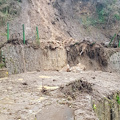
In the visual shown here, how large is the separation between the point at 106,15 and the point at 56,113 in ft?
62.8

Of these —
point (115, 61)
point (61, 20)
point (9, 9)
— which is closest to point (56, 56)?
point (115, 61)

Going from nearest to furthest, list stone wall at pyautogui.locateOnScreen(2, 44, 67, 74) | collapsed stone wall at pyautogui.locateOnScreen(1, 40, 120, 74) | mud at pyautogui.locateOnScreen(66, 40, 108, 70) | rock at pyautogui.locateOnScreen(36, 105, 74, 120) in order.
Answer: rock at pyautogui.locateOnScreen(36, 105, 74, 120), stone wall at pyautogui.locateOnScreen(2, 44, 67, 74), collapsed stone wall at pyautogui.locateOnScreen(1, 40, 120, 74), mud at pyautogui.locateOnScreen(66, 40, 108, 70)

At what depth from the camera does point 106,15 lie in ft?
64.3

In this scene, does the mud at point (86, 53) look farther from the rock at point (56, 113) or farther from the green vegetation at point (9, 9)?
the rock at point (56, 113)

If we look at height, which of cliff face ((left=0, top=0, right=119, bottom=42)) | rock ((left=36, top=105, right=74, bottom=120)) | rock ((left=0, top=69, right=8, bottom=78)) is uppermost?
cliff face ((left=0, top=0, right=119, bottom=42))

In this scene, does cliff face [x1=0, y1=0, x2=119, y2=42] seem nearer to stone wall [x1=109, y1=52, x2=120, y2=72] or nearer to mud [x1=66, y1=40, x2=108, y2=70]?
mud [x1=66, y1=40, x2=108, y2=70]

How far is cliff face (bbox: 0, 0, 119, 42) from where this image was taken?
1469 centimetres

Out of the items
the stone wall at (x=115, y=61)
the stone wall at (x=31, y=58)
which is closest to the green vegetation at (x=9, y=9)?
the stone wall at (x=31, y=58)

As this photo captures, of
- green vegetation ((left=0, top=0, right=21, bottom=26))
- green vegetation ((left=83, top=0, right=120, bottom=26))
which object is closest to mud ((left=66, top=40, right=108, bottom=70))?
Answer: green vegetation ((left=83, top=0, right=120, bottom=26))

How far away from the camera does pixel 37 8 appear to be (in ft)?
55.8

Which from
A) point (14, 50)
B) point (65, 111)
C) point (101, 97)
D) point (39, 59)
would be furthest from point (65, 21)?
point (65, 111)

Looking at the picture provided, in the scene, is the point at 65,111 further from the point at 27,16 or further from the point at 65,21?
the point at 65,21

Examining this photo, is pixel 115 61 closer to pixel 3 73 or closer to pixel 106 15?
pixel 106 15

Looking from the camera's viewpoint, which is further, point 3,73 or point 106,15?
point 106,15
